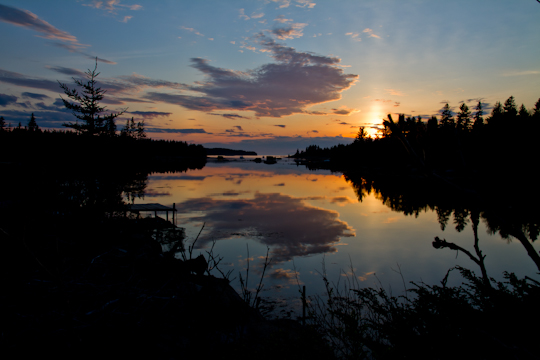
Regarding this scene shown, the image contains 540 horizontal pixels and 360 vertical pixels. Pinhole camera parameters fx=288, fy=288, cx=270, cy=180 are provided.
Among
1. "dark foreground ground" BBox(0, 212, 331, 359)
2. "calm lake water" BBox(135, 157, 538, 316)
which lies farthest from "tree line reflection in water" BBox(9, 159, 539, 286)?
"dark foreground ground" BBox(0, 212, 331, 359)

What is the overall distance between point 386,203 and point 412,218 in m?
6.30

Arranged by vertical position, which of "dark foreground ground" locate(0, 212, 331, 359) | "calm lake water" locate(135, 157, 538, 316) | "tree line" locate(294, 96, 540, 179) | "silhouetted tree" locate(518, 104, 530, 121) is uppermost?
"silhouetted tree" locate(518, 104, 530, 121)

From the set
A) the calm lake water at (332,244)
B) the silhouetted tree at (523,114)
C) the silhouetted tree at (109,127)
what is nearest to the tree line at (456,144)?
the silhouetted tree at (523,114)

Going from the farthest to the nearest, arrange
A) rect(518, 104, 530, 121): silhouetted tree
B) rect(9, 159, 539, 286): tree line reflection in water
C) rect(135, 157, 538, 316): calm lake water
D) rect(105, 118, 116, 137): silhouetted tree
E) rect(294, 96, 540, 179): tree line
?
rect(518, 104, 530, 121): silhouetted tree
rect(105, 118, 116, 137): silhouetted tree
rect(9, 159, 539, 286): tree line reflection in water
rect(135, 157, 538, 316): calm lake water
rect(294, 96, 540, 179): tree line

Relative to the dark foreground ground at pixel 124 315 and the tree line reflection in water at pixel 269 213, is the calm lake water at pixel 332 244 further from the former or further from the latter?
the dark foreground ground at pixel 124 315

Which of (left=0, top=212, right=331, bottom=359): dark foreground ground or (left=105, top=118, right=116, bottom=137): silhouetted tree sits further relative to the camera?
(left=105, top=118, right=116, bottom=137): silhouetted tree

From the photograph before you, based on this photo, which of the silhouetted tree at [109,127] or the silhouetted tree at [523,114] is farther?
the silhouetted tree at [523,114]

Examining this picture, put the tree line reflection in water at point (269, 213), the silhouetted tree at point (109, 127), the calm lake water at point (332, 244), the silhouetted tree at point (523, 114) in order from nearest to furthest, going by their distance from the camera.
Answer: the calm lake water at point (332, 244) < the tree line reflection in water at point (269, 213) < the silhouetted tree at point (109, 127) < the silhouetted tree at point (523, 114)

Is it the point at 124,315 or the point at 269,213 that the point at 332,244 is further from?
the point at 124,315

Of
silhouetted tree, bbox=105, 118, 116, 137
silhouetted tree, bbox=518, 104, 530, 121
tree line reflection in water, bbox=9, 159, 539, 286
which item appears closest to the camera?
tree line reflection in water, bbox=9, 159, 539, 286

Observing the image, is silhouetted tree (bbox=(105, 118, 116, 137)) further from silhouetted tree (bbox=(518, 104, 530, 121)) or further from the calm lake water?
silhouetted tree (bbox=(518, 104, 530, 121))

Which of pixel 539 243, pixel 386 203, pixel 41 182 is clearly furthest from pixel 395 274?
pixel 386 203

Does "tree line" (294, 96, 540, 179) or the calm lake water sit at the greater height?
"tree line" (294, 96, 540, 179)

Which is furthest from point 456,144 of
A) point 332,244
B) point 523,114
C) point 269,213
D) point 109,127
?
point 523,114
